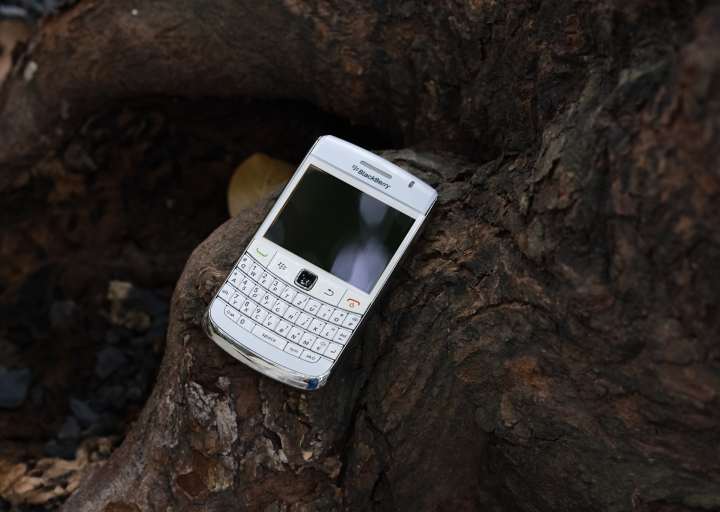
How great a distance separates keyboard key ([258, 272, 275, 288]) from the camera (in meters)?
0.98

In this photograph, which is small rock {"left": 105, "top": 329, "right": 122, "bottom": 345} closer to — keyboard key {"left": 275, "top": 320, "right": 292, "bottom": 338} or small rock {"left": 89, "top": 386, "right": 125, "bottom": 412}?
small rock {"left": 89, "top": 386, "right": 125, "bottom": 412}

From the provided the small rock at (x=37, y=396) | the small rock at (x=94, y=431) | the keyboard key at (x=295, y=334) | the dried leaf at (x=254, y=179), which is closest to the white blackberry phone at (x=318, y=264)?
the keyboard key at (x=295, y=334)

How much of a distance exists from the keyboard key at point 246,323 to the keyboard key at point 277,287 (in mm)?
72

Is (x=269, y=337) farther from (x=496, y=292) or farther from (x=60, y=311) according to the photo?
(x=60, y=311)

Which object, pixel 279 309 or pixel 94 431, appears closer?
pixel 279 309

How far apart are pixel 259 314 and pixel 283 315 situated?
5 centimetres

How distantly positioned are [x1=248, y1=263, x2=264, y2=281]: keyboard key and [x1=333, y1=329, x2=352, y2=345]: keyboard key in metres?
0.19

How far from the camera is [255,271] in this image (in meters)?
0.98

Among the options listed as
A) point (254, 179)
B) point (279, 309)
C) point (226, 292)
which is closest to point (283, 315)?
point (279, 309)

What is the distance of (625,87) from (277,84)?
36.8 inches

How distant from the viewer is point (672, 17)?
28.2 inches

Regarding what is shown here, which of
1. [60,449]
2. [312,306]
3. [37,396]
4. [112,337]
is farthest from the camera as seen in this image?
[112,337]

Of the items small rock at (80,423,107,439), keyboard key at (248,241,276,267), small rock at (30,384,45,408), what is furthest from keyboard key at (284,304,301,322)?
small rock at (30,384,45,408)

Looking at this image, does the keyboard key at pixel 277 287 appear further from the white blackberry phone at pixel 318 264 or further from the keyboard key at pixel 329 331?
the keyboard key at pixel 329 331
